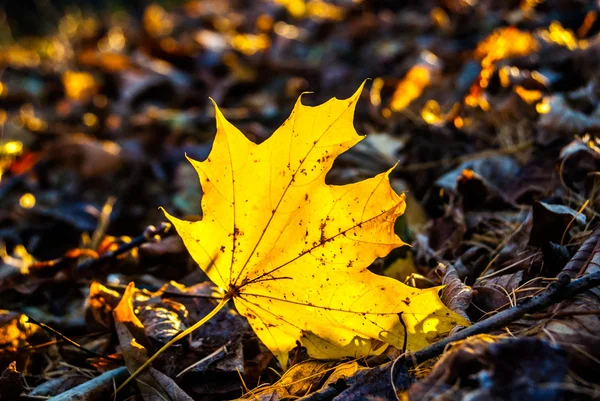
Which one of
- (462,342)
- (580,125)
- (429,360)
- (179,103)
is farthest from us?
(179,103)

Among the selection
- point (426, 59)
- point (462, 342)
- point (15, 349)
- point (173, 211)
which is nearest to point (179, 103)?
point (173, 211)

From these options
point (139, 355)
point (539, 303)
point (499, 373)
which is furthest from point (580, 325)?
point (139, 355)

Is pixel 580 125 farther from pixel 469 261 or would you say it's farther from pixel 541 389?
pixel 541 389

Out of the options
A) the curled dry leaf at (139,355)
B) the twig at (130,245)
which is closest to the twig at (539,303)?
the curled dry leaf at (139,355)

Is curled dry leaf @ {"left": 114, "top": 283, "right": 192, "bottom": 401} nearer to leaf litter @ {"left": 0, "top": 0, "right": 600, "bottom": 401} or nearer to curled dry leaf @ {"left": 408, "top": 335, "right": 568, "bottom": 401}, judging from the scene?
leaf litter @ {"left": 0, "top": 0, "right": 600, "bottom": 401}

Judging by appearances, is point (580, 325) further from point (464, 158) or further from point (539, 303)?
point (464, 158)

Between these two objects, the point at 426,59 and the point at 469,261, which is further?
the point at 426,59

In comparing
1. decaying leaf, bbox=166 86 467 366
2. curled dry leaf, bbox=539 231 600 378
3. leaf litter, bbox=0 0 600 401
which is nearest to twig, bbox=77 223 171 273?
leaf litter, bbox=0 0 600 401
